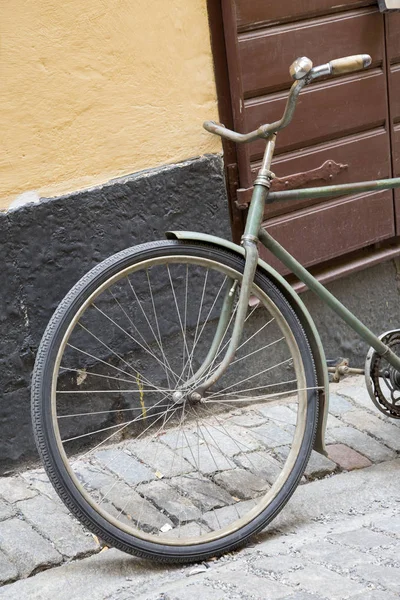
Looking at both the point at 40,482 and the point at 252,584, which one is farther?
the point at 40,482

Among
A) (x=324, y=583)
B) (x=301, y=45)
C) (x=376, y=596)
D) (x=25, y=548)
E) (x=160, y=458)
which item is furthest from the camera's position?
(x=301, y=45)

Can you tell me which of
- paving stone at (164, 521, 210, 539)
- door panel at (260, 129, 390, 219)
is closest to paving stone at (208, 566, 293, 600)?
paving stone at (164, 521, 210, 539)

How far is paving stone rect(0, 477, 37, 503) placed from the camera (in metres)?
3.82

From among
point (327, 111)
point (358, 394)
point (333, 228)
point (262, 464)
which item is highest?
point (327, 111)

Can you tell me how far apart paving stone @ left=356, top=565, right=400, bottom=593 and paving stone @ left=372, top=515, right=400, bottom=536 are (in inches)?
12.2

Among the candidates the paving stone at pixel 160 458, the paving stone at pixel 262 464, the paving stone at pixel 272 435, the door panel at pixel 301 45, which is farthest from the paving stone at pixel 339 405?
the door panel at pixel 301 45

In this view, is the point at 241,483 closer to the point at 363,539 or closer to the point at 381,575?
the point at 363,539

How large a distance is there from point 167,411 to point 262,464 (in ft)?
2.44

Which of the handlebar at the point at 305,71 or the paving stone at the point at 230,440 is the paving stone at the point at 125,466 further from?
the handlebar at the point at 305,71

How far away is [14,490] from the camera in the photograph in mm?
3887

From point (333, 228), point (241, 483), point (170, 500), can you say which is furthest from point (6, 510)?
point (333, 228)

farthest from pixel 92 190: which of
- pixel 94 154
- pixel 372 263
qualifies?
pixel 372 263

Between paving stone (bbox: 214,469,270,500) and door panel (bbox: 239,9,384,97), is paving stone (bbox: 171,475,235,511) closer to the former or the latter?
paving stone (bbox: 214,469,270,500)

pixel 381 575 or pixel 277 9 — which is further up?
pixel 277 9
